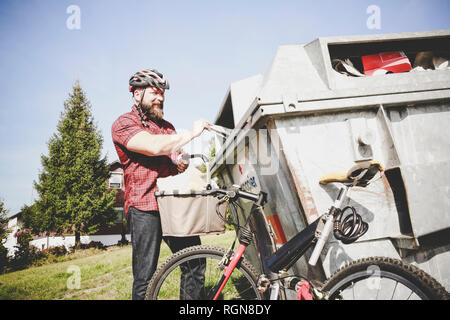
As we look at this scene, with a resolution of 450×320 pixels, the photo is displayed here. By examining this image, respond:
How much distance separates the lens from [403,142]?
164 centimetres

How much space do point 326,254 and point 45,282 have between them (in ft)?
22.8

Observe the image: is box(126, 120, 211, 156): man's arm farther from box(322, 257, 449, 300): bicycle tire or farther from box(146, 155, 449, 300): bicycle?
box(322, 257, 449, 300): bicycle tire

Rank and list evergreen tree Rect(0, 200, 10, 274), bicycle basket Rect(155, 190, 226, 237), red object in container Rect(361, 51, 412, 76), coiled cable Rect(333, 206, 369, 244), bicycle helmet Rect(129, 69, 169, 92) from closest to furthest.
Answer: coiled cable Rect(333, 206, 369, 244), bicycle basket Rect(155, 190, 226, 237), bicycle helmet Rect(129, 69, 169, 92), red object in container Rect(361, 51, 412, 76), evergreen tree Rect(0, 200, 10, 274)

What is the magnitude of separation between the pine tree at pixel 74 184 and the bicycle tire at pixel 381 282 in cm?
1558

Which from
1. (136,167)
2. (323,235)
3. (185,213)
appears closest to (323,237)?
(323,235)

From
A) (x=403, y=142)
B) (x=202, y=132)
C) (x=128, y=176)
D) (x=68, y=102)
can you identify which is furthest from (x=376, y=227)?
(x=68, y=102)

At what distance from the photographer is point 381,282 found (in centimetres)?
146

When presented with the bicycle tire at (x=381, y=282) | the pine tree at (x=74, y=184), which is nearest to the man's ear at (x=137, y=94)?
the bicycle tire at (x=381, y=282)

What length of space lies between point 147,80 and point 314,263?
72.1 inches

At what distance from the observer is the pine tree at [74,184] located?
1334 cm

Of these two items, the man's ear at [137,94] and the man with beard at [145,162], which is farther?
the man's ear at [137,94]

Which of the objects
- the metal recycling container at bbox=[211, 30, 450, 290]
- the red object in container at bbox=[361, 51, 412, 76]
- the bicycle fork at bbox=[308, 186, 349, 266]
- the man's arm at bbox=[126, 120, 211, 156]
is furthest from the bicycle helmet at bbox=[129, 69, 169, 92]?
the red object in container at bbox=[361, 51, 412, 76]

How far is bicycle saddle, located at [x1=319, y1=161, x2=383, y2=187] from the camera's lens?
1364 millimetres

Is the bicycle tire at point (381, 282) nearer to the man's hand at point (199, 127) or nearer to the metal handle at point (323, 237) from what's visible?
the metal handle at point (323, 237)
